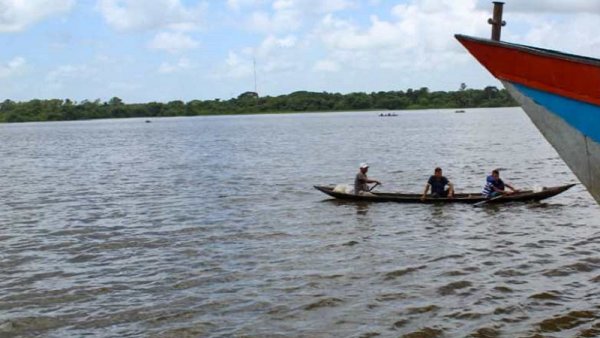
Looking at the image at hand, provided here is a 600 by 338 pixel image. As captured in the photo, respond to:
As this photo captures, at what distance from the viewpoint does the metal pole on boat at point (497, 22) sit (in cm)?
746

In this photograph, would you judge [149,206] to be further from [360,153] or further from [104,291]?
[360,153]

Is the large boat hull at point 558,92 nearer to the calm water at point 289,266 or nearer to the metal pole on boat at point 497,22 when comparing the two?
the metal pole on boat at point 497,22

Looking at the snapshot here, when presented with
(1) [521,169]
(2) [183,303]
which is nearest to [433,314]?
(2) [183,303]

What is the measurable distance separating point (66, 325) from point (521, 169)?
91.2 ft

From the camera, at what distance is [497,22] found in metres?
7.55

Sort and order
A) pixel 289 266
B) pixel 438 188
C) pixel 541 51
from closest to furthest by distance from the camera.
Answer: pixel 541 51 → pixel 289 266 → pixel 438 188

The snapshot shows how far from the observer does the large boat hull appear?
23.2ft

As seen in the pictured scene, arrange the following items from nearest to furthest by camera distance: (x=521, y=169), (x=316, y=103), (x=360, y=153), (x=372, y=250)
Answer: (x=372, y=250) < (x=521, y=169) < (x=360, y=153) < (x=316, y=103)

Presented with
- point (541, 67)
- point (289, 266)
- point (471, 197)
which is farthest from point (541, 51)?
point (471, 197)

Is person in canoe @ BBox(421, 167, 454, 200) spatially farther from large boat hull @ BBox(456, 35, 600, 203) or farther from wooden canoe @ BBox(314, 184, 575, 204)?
large boat hull @ BBox(456, 35, 600, 203)

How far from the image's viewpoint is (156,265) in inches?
547

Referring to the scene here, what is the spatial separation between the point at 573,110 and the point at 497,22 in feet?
4.11

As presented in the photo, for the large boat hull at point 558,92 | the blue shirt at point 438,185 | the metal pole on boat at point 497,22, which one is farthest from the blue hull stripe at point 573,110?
the blue shirt at point 438,185

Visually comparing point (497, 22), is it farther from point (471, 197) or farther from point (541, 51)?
point (471, 197)
